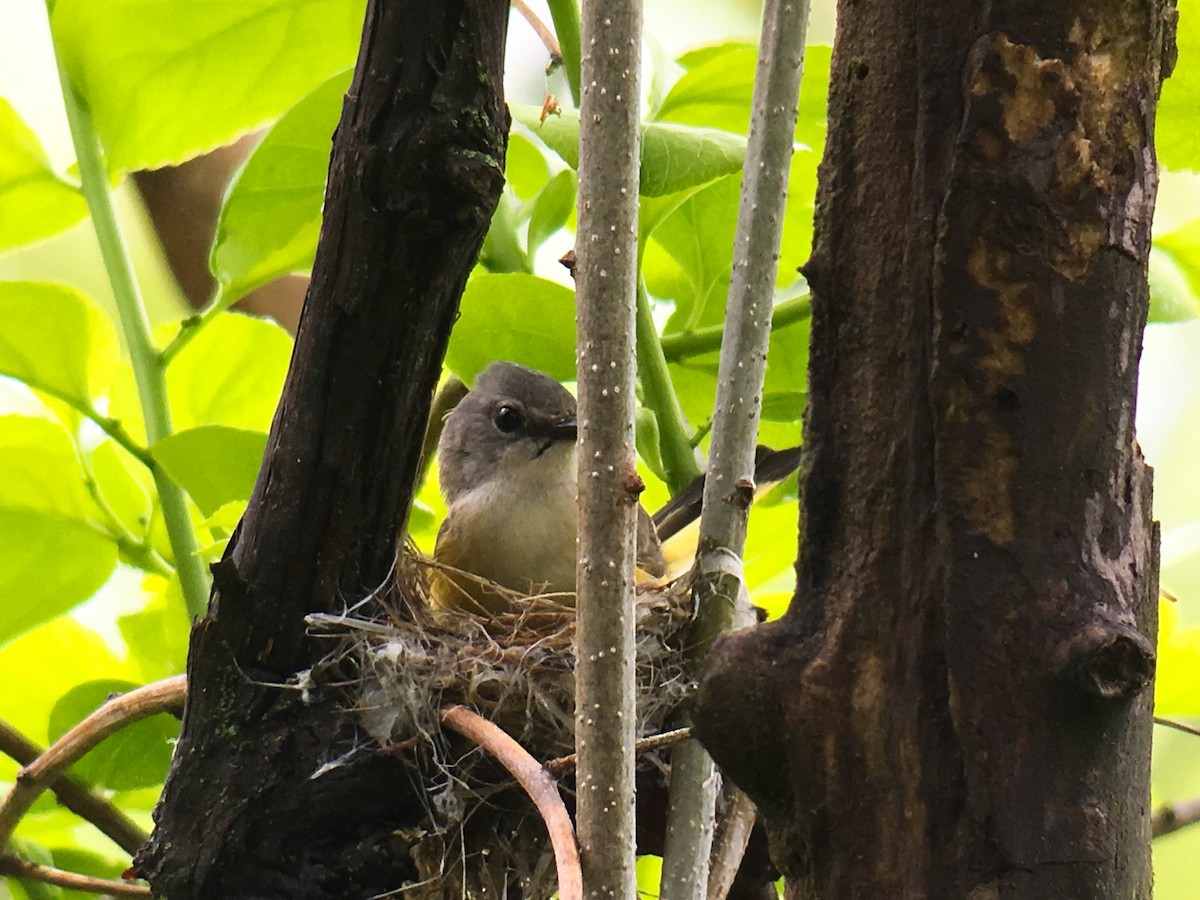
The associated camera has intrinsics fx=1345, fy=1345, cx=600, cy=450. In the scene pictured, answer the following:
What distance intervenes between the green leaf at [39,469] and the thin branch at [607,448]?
2.73 ft

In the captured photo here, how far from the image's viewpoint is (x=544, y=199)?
1.46 meters

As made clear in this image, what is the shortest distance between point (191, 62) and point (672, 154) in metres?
0.50

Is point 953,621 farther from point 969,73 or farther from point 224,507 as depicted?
point 224,507

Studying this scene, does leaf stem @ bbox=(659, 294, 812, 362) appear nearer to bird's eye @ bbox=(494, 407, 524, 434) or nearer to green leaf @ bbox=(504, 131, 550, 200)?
green leaf @ bbox=(504, 131, 550, 200)

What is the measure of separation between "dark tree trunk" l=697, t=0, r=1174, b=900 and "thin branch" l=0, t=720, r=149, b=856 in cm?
100

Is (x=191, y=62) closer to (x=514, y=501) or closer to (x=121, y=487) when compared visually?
(x=121, y=487)

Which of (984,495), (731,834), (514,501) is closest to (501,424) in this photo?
(514,501)

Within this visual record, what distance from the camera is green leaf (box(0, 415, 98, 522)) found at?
1.41m

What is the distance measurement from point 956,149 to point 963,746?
0.29m

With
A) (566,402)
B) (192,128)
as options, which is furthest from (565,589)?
(192,128)

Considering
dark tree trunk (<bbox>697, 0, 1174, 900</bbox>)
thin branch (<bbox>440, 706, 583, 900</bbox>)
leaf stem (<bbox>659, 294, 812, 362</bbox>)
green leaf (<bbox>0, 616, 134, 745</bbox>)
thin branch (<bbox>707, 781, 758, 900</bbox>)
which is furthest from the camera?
green leaf (<bbox>0, 616, 134, 745</bbox>)

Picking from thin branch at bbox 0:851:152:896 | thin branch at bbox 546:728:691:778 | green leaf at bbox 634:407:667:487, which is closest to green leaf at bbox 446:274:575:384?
green leaf at bbox 634:407:667:487

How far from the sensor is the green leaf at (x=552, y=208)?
1.44 meters

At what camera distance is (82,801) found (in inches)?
57.4
